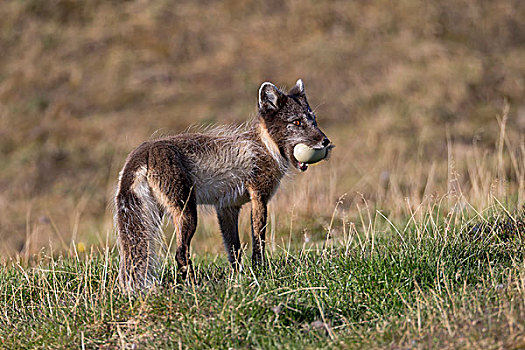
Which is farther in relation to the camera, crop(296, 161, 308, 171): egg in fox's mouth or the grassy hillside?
crop(296, 161, 308, 171): egg in fox's mouth

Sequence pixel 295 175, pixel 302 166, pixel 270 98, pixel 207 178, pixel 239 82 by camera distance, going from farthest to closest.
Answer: pixel 239 82 < pixel 295 175 < pixel 270 98 < pixel 302 166 < pixel 207 178

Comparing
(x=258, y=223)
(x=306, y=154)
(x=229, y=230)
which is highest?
(x=306, y=154)

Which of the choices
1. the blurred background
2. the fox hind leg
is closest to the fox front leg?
the fox hind leg

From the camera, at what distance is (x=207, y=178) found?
6.23 metres

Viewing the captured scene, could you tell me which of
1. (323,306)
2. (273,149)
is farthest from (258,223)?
(323,306)

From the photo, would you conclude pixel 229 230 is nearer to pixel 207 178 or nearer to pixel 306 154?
pixel 207 178

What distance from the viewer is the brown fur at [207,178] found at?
5.78 m

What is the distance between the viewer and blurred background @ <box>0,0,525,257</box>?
15.6 metres

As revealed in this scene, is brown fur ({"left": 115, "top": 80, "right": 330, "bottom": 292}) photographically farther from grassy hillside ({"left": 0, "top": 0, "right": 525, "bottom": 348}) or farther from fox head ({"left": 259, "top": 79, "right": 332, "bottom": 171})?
grassy hillside ({"left": 0, "top": 0, "right": 525, "bottom": 348})

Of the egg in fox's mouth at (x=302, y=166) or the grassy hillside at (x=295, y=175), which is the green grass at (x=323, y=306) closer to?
the grassy hillside at (x=295, y=175)

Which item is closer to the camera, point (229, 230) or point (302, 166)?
point (302, 166)

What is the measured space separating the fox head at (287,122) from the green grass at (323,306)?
3.50 ft

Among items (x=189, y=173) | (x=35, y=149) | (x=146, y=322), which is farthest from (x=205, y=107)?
(x=146, y=322)

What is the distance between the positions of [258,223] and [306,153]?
2.64ft
